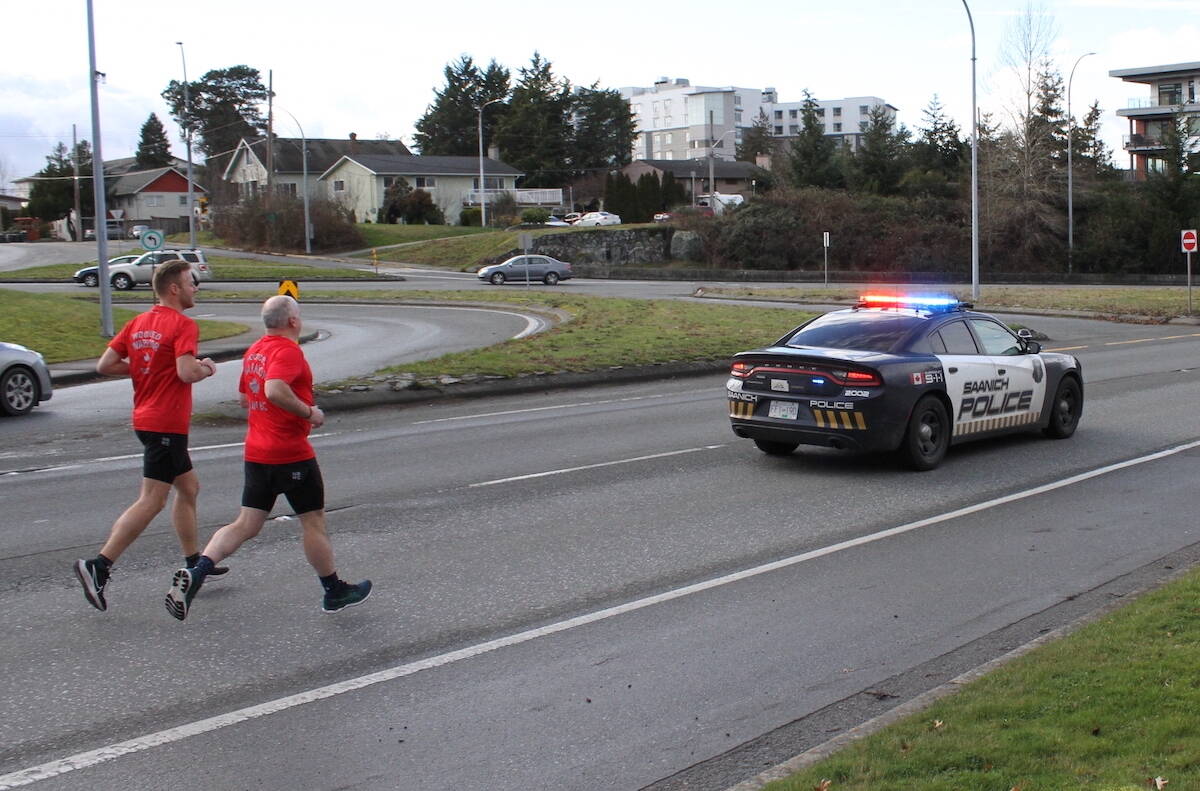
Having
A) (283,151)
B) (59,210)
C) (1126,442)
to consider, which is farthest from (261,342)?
(59,210)

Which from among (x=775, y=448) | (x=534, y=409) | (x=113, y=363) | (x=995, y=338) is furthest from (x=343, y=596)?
(x=534, y=409)

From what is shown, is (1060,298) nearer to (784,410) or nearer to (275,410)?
(784,410)

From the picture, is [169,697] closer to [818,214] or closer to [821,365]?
[821,365]

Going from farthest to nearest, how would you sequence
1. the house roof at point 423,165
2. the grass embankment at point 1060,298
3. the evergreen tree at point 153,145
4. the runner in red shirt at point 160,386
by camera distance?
1. the evergreen tree at point 153,145
2. the house roof at point 423,165
3. the grass embankment at point 1060,298
4. the runner in red shirt at point 160,386

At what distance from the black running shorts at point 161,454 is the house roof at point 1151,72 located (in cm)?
10345

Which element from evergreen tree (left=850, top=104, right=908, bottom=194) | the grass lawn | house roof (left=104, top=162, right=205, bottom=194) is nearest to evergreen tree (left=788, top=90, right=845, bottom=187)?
evergreen tree (left=850, top=104, right=908, bottom=194)

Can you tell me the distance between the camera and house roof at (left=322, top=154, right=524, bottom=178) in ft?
315

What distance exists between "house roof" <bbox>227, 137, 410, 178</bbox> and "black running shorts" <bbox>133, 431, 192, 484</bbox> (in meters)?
96.6

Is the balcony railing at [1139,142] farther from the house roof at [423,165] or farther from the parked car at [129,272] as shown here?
the parked car at [129,272]

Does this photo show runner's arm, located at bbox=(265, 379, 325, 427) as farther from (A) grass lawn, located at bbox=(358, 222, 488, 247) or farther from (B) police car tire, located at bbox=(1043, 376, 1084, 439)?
(A) grass lawn, located at bbox=(358, 222, 488, 247)

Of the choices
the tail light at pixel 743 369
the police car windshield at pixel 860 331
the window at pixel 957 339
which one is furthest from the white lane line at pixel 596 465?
the window at pixel 957 339

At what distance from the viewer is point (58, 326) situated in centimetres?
2452

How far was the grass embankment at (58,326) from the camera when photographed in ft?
73.3

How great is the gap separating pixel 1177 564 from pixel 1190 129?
7175 centimetres
